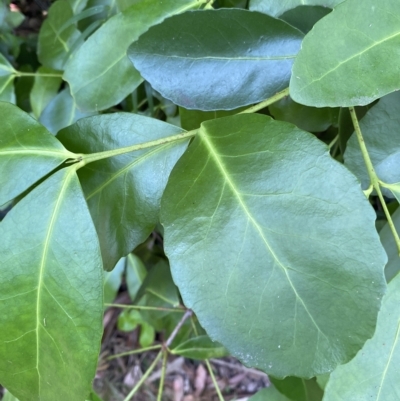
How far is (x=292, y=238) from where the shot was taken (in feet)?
1.47

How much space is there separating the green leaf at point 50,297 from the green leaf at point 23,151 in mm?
32

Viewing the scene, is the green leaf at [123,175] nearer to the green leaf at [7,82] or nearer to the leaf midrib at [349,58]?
the leaf midrib at [349,58]

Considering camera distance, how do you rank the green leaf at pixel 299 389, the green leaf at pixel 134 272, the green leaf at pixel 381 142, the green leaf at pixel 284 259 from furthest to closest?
the green leaf at pixel 134 272
the green leaf at pixel 299 389
the green leaf at pixel 381 142
the green leaf at pixel 284 259

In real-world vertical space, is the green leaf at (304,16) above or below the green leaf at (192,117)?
above

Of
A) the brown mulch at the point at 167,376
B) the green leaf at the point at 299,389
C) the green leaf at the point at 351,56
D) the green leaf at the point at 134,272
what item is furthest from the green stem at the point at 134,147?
the brown mulch at the point at 167,376

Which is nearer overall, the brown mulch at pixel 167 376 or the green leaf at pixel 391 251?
the green leaf at pixel 391 251

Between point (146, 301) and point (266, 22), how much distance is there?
2.31 ft

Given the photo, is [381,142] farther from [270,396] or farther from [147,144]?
[270,396]

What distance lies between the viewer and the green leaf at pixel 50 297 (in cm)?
49

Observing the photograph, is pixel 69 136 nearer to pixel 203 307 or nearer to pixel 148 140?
pixel 148 140

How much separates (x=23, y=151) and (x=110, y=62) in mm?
209

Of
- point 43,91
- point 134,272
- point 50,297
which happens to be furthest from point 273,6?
point 134,272

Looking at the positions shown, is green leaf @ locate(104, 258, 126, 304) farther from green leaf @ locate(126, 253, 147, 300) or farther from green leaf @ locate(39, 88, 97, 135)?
green leaf @ locate(39, 88, 97, 135)

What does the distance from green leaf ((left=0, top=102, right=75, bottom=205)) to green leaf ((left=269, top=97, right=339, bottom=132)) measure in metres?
0.29
